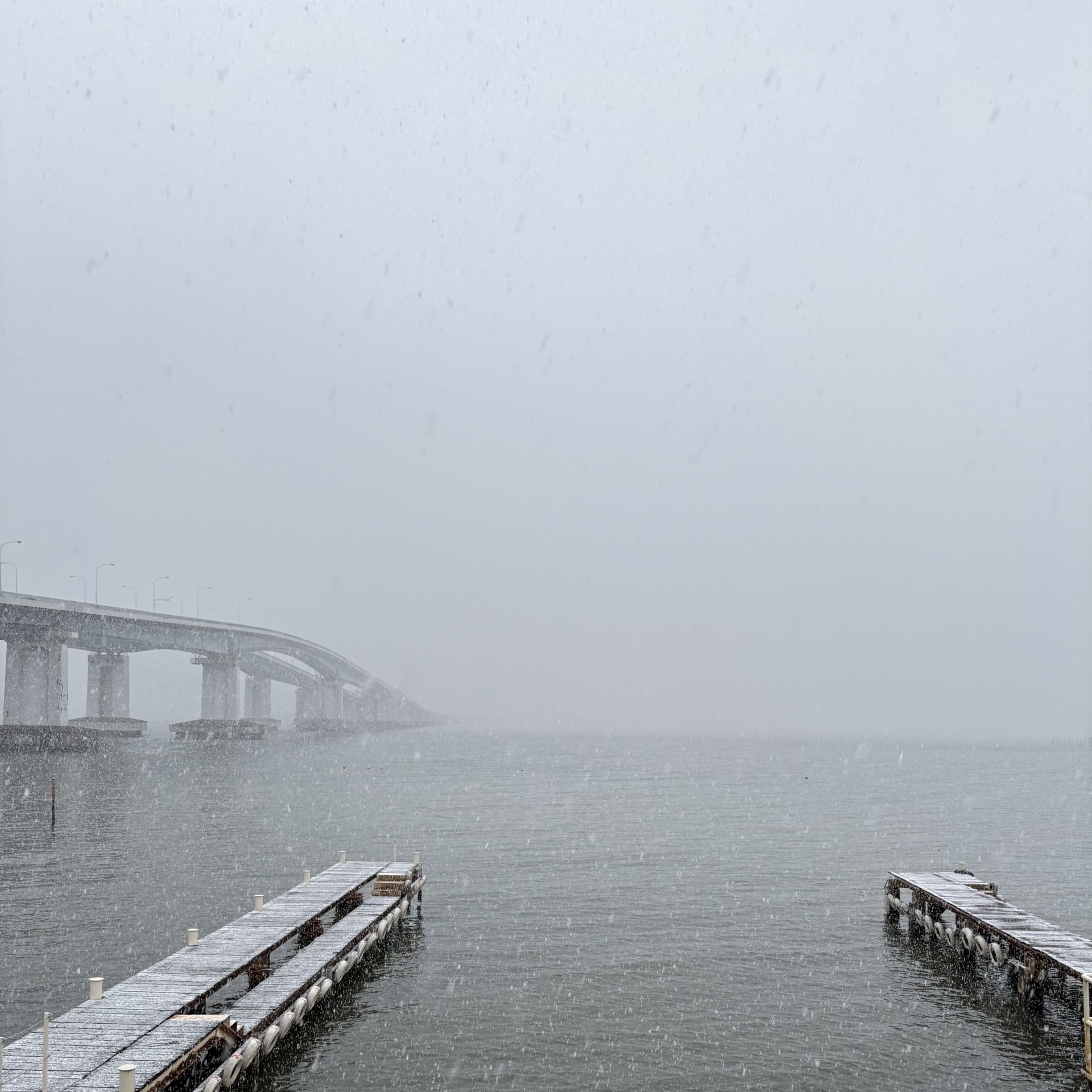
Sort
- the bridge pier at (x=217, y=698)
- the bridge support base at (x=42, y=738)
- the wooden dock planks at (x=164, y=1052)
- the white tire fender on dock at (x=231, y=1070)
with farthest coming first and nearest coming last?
the bridge pier at (x=217, y=698) < the bridge support base at (x=42, y=738) < the white tire fender on dock at (x=231, y=1070) < the wooden dock planks at (x=164, y=1052)

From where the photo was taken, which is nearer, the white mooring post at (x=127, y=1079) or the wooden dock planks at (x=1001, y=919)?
the white mooring post at (x=127, y=1079)

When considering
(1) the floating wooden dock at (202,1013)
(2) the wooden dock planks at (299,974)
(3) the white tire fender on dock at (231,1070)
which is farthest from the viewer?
(2) the wooden dock planks at (299,974)

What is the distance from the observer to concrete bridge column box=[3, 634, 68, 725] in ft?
438

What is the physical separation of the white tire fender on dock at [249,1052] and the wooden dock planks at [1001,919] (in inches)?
815

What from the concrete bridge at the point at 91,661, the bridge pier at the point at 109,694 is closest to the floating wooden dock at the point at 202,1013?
the concrete bridge at the point at 91,661

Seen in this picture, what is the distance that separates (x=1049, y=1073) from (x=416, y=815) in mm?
57356

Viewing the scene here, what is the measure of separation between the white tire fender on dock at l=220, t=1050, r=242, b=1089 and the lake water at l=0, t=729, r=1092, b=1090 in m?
1.45

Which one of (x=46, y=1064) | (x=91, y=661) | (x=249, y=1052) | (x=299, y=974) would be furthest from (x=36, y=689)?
(x=46, y=1064)

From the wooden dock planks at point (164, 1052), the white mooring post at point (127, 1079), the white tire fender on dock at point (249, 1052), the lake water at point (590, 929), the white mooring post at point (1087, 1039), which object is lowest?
the lake water at point (590, 929)

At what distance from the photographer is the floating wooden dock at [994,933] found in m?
27.9

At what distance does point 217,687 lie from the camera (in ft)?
649

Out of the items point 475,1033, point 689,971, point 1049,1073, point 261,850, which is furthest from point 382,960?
point 261,850

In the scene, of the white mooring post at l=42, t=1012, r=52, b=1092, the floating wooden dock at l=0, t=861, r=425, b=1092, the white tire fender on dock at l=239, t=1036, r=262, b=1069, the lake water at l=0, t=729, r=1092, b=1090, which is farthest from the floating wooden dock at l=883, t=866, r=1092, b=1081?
the white mooring post at l=42, t=1012, r=52, b=1092

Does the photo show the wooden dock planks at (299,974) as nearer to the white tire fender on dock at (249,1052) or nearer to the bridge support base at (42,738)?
the white tire fender on dock at (249,1052)
